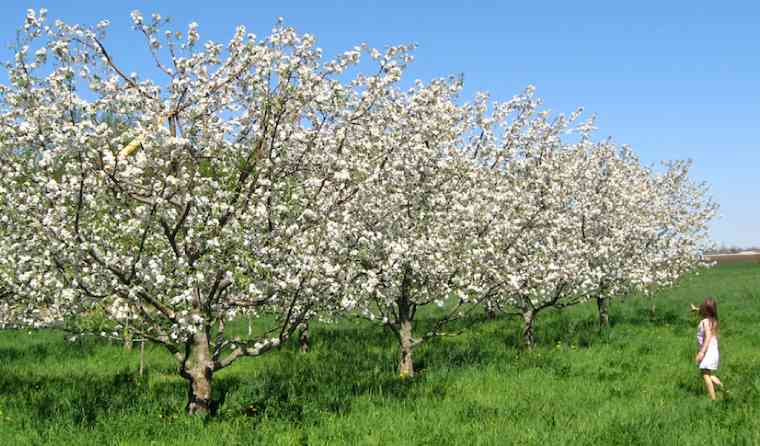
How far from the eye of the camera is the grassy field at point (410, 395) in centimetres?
999

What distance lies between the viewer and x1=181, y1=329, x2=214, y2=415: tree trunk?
35.8 ft

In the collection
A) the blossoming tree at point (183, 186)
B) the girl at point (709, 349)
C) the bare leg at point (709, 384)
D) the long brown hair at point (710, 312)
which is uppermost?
the blossoming tree at point (183, 186)

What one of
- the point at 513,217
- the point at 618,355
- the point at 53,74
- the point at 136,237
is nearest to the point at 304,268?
the point at 136,237

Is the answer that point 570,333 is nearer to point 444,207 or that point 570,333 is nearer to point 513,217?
point 513,217

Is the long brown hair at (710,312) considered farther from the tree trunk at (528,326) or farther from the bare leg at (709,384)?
the tree trunk at (528,326)

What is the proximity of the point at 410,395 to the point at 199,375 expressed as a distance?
394 centimetres

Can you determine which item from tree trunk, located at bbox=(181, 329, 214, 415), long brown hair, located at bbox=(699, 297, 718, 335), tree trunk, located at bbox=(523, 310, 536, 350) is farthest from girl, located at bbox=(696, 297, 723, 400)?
tree trunk, located at bbox=(181, 329, 214, 415)

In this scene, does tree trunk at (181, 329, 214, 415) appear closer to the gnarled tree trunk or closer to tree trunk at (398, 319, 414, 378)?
the gnarled tree trunk

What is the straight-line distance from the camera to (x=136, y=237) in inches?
415

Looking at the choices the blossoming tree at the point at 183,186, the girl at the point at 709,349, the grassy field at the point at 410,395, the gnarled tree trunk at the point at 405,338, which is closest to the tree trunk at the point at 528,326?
the grassy field at the point at 410,395

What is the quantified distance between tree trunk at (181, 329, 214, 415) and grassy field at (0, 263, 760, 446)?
306mm

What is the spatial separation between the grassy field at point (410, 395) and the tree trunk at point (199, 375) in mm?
306

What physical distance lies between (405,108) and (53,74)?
6377 mm

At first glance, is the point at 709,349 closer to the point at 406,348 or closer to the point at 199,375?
the point at 406,348
